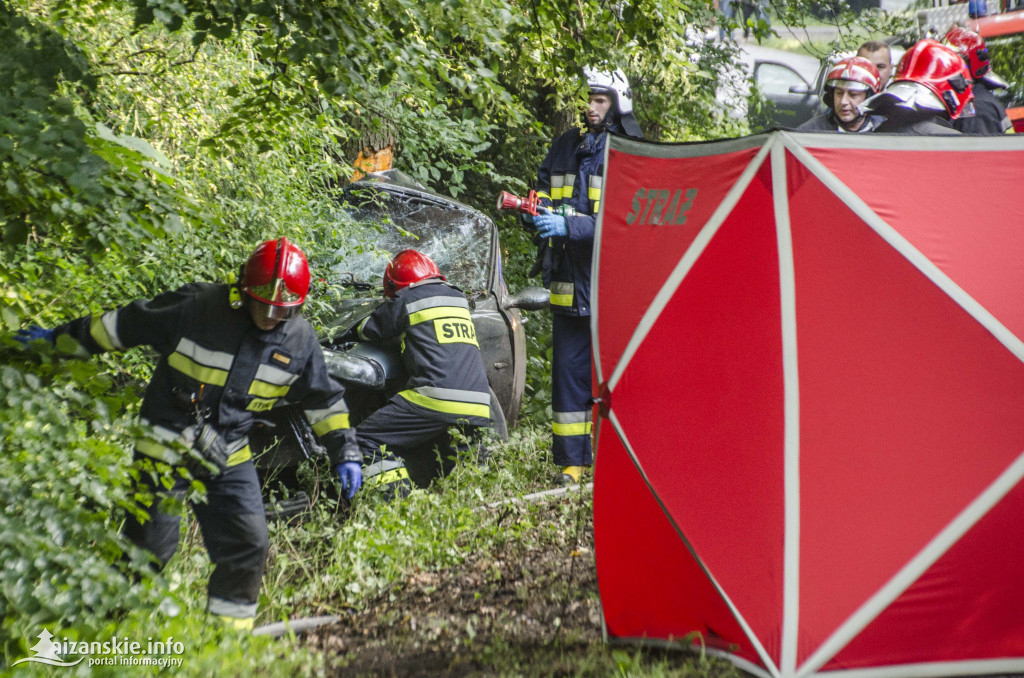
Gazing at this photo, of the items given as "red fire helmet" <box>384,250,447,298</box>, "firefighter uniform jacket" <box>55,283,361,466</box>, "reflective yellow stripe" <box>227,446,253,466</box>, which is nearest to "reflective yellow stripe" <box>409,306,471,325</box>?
"red fire helmet" <box>384,250,447,298</box>

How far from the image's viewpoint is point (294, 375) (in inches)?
173

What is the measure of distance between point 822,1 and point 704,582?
27.7 ft

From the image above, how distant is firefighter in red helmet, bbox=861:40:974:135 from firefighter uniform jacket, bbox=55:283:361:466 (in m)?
3.17

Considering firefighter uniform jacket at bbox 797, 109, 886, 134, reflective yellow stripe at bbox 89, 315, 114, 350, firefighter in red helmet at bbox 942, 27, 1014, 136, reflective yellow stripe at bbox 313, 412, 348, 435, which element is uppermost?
firefighter in red helmet at bbox 942, 27, 1014, 136

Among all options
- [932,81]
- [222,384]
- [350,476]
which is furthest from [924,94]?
[222,384]

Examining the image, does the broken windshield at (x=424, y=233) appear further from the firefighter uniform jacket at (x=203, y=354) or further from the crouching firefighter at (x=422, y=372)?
the firefighter uniform jacket at (x=203, y=354)

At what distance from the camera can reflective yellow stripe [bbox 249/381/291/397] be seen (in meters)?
4.25

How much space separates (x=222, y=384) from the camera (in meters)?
4.18

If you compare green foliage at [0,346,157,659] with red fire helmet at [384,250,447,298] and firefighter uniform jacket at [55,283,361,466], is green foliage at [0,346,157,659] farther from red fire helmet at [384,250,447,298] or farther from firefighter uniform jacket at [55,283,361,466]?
red fire helmet at [384,250,447,298]

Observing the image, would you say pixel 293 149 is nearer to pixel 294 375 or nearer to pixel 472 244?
pixel 472 244

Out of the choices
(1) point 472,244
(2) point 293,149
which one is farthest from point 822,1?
(2) point 293,149

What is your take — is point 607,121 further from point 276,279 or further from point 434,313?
point 276,279

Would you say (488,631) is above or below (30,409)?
below

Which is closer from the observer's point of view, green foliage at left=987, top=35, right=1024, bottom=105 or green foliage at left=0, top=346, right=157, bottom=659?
green foliage at left=0, top=346, right=157, bottom=659
